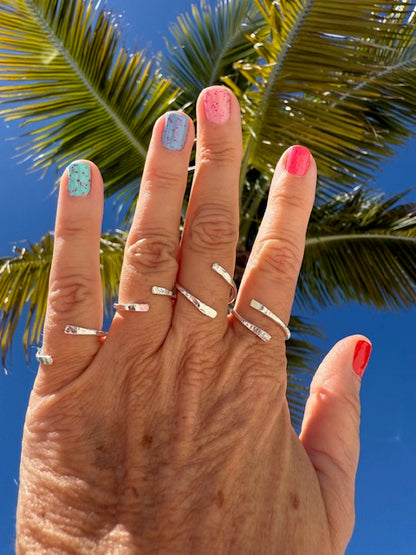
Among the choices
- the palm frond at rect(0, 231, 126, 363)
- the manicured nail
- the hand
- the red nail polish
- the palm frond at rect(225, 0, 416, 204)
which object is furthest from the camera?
the palm frond at rect(0, 231, 126, 363)

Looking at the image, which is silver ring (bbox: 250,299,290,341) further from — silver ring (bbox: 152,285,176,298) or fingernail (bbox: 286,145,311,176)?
fingernail (bbox: 286,145,311,176)

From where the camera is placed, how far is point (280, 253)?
5.63 feet

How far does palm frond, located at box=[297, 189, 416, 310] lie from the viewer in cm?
429

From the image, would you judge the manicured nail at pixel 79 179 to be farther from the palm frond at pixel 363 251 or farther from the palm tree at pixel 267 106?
the palm frond at pixel 363 251

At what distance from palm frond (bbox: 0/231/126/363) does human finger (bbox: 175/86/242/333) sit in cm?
267

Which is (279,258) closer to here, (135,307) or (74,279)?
(135,307)

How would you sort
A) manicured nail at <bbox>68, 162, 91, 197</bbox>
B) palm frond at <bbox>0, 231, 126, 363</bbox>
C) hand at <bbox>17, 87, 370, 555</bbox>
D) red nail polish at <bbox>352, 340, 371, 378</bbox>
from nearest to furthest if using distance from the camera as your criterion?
hand at <bbox>17, 87, 370, 555</bbox> → manicured nail at <bbox>68, 162, 91, 197</bbox> → red nail polish at <bbox>352, 340, 371, 378</bbox> → palm frond at <bbox>0, 231, 126, 363</bbox>

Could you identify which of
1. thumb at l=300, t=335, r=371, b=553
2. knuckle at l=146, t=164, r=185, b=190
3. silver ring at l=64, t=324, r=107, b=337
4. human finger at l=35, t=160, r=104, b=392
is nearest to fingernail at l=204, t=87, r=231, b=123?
knuckle at l=146, t=164, r=185, b=190

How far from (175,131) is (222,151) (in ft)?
0.56

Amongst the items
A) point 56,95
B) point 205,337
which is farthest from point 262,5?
point 205,337

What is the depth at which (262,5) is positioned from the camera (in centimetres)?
328

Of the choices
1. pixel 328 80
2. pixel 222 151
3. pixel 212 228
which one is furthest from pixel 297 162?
pixel 328 80

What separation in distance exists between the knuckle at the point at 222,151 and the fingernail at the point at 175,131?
0.09 meters

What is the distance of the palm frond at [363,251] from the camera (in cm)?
429
